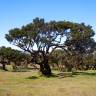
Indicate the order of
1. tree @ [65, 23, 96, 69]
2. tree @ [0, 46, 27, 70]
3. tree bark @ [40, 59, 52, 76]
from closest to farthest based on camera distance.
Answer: tree @ [0, 46, 27, 70], tree bark @ [40, 59, 52, 76], tree @ [65, 23, 96, 69]

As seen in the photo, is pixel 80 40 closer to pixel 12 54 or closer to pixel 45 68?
pixel 45 68

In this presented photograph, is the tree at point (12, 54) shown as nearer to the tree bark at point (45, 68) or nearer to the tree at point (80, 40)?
the tree bark at point (45, 68)

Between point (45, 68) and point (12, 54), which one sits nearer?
point (12, 54)

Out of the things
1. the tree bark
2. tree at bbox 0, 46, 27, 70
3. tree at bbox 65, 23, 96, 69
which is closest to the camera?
tree at bbox 0, 46, 27, 70

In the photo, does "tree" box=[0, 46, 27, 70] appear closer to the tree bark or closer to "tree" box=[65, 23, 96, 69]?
the tree bark

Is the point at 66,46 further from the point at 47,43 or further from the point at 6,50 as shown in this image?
the point at 6,50

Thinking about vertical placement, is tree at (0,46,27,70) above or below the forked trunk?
above

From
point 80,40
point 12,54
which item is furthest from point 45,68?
point 80,40

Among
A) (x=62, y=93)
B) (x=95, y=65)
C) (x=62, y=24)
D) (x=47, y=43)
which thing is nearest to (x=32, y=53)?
(x=47, y=43)

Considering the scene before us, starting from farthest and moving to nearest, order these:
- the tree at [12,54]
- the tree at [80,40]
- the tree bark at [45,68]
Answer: the tree at [80,40], the tree bark at [45,68], the tree at [12,54]

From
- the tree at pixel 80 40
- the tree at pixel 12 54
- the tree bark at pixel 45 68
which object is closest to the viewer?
the tree at pixel 12 54

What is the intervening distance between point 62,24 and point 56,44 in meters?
3.72

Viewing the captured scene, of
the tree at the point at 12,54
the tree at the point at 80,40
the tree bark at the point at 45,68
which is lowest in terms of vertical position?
the tree bark at the point at 45,68

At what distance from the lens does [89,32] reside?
60.1 meters
